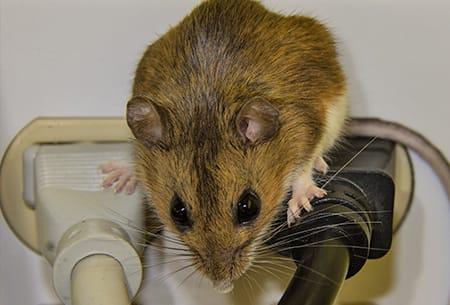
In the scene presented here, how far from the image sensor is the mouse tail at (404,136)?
1.52 m

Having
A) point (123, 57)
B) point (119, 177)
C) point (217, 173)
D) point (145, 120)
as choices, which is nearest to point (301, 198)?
point (217, 173)

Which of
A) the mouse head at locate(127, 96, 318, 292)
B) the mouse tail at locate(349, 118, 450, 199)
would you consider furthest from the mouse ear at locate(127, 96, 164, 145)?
the mouse tail at locate(349, 118, 450, 199)

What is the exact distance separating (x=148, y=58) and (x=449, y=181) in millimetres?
Result: 577

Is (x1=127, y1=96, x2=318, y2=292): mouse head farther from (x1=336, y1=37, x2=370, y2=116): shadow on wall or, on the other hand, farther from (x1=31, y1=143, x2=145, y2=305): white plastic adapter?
(x1=336, y1=37, x2=370, y2=116): shadow on wall

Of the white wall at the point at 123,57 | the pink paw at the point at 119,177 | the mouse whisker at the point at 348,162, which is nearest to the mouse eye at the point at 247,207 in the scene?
the mouse whisker at the point at 348,162

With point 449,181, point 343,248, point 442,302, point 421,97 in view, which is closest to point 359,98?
point 421,97

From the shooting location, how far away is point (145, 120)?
3.88 feet

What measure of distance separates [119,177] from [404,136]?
19.4 inches

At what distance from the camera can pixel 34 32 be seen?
1494 mm

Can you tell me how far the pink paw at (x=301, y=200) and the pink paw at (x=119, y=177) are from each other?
0.30 metres

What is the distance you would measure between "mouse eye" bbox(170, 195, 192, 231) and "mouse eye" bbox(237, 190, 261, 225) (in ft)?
0.23

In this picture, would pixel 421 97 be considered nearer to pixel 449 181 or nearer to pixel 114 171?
pixel 449 181

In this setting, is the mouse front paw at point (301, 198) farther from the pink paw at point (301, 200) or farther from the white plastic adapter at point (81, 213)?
the white plastic adapter at point (81, 213)

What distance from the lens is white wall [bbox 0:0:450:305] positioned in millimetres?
1495
